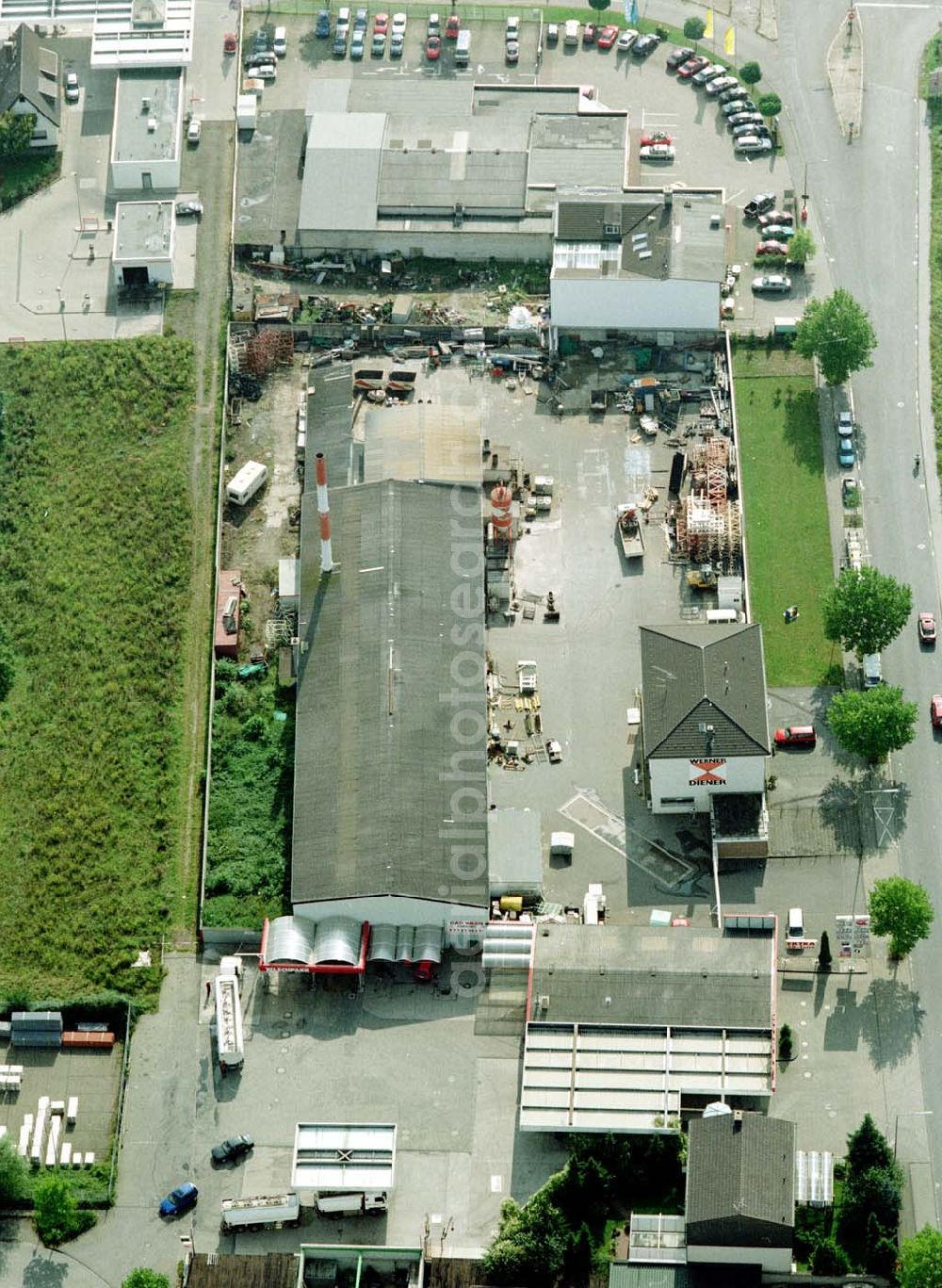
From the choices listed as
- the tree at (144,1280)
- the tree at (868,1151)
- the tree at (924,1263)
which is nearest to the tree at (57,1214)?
the tree at (144,1280)

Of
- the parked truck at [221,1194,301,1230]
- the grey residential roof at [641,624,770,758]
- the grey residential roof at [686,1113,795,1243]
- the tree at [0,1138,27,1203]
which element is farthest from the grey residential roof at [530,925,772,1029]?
the tree at [0,1138,27,1203]

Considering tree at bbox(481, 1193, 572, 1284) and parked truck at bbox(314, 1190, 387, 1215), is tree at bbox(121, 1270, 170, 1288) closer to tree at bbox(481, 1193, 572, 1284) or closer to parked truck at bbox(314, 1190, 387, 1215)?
parked truck at bbox(314, 1190, 387, 1215)

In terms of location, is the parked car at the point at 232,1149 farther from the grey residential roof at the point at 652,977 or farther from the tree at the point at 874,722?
the tree at the point at 874,722

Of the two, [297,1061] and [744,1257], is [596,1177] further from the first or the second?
[297,1061]

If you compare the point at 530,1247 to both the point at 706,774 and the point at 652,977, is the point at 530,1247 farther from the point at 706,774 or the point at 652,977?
the point at 706,774

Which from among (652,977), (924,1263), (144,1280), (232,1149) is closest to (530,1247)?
(652,977)

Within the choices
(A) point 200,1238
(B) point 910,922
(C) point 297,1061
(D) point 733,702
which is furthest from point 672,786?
(A) point 200,1238
